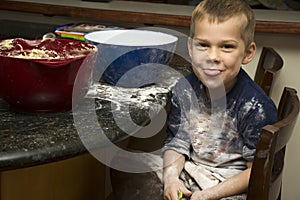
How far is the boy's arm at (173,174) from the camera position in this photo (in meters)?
1.22

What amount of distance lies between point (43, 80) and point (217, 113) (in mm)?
529

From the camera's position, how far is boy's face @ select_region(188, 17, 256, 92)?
4.01 ft

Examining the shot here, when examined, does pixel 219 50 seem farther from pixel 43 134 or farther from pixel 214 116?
pixel 43 134

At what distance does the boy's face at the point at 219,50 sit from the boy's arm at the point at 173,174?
23cm

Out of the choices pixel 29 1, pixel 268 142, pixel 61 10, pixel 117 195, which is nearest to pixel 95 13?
pixel 61 10

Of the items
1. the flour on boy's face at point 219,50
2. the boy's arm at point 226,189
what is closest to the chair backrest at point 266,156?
the boy's arm at point 226,189

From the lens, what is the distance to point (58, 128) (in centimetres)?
95

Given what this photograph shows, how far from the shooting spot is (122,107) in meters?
1.08

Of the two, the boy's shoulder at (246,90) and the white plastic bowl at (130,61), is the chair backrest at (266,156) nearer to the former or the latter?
the boy's shoulder at (246,90)

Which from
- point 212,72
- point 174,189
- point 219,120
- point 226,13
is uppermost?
point 226,13

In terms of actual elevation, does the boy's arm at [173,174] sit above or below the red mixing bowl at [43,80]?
below

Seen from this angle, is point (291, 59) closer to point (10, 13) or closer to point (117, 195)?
point (117, 195)

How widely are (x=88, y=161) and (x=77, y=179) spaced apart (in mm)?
79

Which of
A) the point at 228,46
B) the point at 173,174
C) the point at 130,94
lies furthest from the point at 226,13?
the point at 173,174
